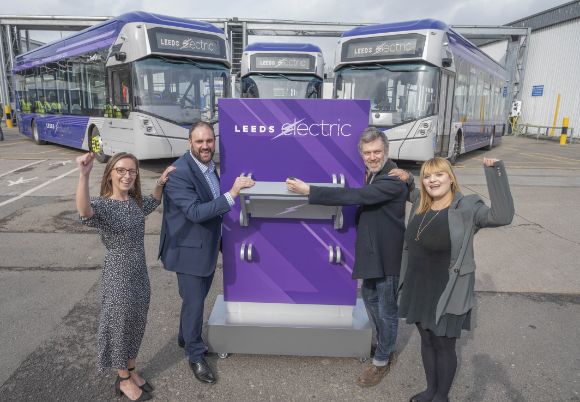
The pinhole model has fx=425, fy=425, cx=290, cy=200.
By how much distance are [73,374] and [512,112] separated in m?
30.1

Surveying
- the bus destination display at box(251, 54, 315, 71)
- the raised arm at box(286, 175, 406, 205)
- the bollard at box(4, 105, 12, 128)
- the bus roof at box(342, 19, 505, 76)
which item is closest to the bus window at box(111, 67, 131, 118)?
the bus destination display at box(251, 54, 315, 71)

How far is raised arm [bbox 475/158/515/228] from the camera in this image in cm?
214

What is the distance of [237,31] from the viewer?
26.0m

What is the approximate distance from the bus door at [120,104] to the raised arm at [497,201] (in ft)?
28.8

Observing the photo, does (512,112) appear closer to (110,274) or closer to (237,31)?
(237,31)

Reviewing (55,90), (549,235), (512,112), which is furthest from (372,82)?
(512,112)

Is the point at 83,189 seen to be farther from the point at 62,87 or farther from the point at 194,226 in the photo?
the point at 62,87

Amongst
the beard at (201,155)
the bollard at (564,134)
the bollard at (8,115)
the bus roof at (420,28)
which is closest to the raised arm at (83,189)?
the beard at (201,155)

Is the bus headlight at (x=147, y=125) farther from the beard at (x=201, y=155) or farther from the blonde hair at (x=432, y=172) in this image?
the blonde hair at (x=432, y=172)

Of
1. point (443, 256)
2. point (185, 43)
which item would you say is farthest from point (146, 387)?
point (185, 43)

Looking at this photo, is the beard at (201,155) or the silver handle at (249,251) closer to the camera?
the beard at (201,155)

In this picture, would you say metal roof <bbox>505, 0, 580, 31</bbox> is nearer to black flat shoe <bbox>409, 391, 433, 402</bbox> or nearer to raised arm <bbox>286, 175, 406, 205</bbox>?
raised arm <bbox>286, 175, 406, 205</bbox>

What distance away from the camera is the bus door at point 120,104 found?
9523mm

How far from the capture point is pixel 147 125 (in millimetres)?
9391
